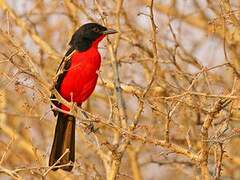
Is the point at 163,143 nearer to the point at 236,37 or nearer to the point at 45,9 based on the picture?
the point at 236,37

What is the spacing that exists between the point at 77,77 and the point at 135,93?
139 centimetres

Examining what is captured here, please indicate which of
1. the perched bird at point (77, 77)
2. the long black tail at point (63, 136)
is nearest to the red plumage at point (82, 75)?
the perched bird at point (77, 77)

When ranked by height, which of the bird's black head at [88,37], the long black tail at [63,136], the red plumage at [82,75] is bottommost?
the long black tail at [63,136]

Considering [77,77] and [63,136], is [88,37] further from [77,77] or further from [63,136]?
[63,136]

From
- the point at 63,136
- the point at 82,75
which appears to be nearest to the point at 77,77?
the point at 82,75

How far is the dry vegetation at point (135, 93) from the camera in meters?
3.65

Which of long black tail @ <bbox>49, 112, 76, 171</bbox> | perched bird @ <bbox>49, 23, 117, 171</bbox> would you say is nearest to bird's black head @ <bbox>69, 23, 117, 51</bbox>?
perched bird @ <bbox>49, 23, 117, 171</bbox>

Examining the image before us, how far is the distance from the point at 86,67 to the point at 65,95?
356 mm

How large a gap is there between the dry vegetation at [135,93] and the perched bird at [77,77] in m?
0.11

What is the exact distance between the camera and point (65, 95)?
5.23 meters

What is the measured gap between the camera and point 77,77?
508 centimetres

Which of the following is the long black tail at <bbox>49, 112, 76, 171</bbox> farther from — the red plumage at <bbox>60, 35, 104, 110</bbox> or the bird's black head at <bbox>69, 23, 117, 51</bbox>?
the bird's black head at <bbox>69, 23, 117, 51</bbox>

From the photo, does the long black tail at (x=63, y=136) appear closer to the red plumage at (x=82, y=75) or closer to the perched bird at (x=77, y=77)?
the perched bird at (x=77, y=77)

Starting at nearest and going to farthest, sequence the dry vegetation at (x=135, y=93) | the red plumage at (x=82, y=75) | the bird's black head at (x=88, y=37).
Result: the dry vegetation at (x=135, y=93), the red plumage at (x=82, y=75), the bird's black head at (x=88, y=37)
